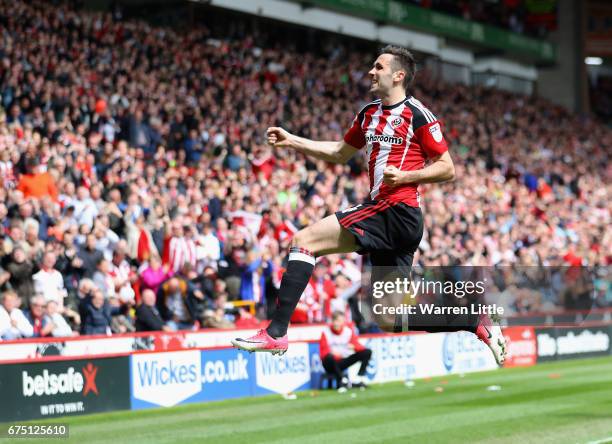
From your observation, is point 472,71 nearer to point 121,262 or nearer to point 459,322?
point 121,262

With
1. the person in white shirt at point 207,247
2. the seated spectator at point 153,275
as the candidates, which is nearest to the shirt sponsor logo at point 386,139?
the seated spectator at point 153,275

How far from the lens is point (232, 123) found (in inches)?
939

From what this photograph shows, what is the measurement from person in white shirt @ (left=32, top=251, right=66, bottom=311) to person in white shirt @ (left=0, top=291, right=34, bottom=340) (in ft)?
1.46

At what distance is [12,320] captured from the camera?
14.6 meters

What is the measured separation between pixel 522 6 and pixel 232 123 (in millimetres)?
27524

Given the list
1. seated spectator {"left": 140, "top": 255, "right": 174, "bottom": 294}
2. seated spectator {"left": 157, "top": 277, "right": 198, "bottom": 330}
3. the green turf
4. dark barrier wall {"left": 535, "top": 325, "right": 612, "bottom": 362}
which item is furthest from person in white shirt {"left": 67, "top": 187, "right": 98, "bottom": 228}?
dark barrier wall {"left": 535, "top": 325, "right": 612, "bottom": 362}

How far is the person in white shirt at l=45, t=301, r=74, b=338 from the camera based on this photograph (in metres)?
15.0

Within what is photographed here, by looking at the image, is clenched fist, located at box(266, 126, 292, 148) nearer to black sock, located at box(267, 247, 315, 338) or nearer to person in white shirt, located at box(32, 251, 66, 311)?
black sock, located at box(267, 247, 315, 338)

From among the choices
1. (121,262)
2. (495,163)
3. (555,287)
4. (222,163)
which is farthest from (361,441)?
(495,163)

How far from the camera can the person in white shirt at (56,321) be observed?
1501cm

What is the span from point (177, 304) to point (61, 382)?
293 cm

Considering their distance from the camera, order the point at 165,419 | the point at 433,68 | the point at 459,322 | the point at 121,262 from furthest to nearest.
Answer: the point at 433,68
the point at 121,262
the point at 165,419
the point at 459,322

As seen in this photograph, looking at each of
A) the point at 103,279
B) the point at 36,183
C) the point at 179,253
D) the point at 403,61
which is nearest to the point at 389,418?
the point at 179,253

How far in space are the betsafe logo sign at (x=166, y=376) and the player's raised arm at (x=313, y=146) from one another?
8.17 meters
